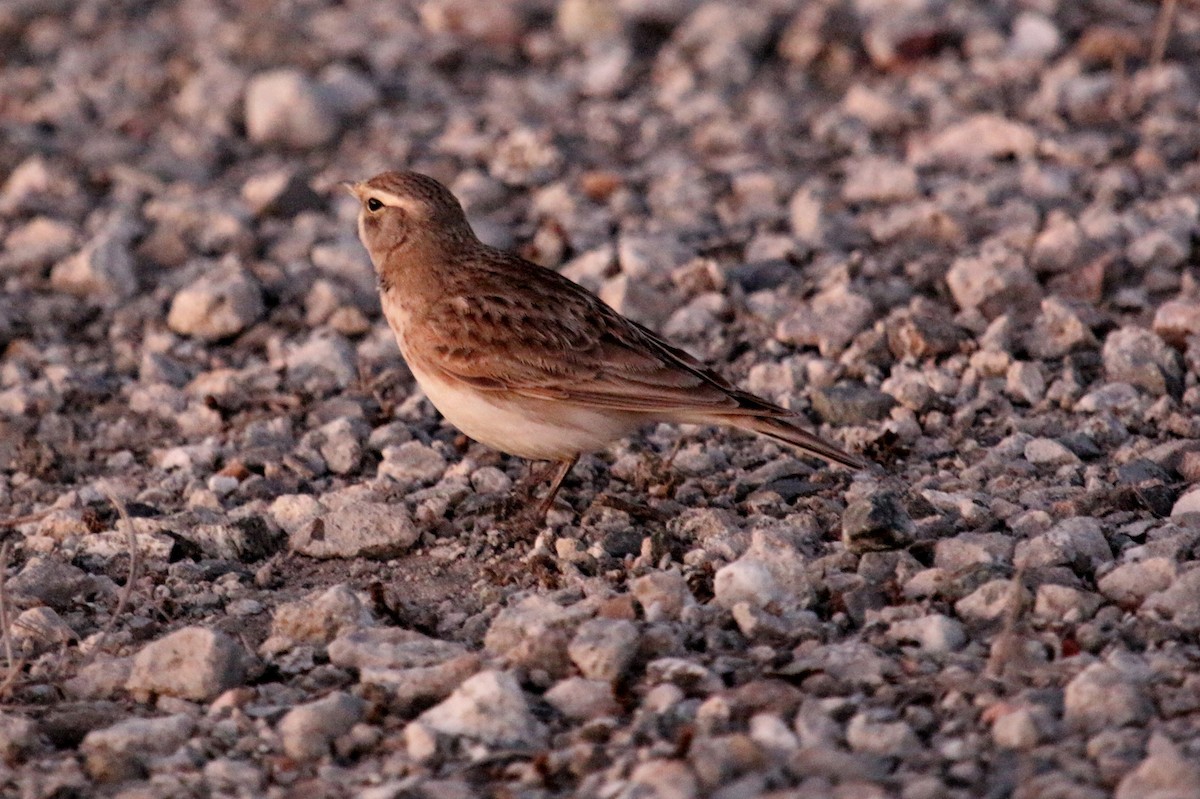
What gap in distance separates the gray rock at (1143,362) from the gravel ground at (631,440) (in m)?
0.03

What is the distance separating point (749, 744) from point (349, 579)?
211 centimetres

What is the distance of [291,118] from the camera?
1127 cm

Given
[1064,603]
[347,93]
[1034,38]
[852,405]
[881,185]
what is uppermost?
[1034,38]

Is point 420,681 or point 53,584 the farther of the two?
point 53,584

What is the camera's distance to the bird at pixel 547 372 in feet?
21.4

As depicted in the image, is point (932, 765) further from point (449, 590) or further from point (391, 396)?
point (391, 396)

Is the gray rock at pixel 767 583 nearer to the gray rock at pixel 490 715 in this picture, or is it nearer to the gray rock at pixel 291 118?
the gray rock at pixel 490 715

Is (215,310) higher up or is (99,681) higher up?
(215,310)

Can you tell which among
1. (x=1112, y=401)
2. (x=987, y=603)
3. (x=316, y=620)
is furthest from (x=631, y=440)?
(x=987, y=603)

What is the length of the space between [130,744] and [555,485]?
2127 mm

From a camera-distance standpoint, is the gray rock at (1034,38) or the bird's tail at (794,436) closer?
the bird's tail at (794,436)

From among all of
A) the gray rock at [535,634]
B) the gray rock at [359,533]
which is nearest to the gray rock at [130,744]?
the gray rock at [535,634]

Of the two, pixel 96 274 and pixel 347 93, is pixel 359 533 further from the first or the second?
pixel 347 93

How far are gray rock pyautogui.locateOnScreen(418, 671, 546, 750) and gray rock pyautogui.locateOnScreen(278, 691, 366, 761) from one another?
22 cm
